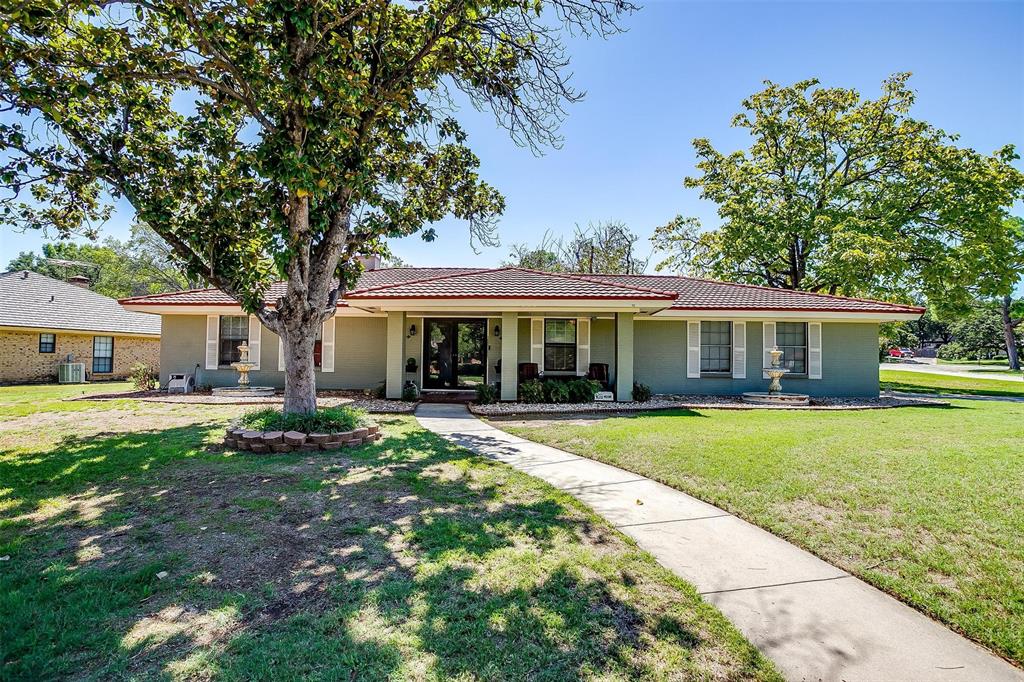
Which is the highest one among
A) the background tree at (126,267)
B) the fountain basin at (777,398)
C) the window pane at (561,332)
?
the background tree at (126,267)

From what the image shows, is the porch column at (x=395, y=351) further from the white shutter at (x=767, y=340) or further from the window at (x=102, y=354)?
the window at (x=102, y=354)

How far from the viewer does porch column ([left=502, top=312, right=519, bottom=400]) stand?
1154 centimetres

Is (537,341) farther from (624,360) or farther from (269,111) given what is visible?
(269,111)

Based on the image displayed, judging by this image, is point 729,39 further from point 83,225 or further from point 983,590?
point 83,225

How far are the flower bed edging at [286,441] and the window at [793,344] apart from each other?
12.7 metres

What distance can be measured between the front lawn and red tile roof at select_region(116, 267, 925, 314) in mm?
6568

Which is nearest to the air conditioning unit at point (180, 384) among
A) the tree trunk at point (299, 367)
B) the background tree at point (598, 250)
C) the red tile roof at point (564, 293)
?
the red tile roof at point (564, 293)

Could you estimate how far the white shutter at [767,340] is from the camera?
13.6 metres

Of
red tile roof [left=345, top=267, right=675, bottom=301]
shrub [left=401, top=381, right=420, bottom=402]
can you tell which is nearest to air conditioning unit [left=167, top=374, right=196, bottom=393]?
red tile roof [left=345, top=267, right=675, bottom=301]

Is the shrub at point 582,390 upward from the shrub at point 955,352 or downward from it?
downward

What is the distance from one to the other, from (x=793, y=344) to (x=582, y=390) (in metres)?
7.13

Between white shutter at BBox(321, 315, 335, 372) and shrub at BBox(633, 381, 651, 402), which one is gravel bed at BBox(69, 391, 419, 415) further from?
shrub at BBox(633, 381, 651, 402)

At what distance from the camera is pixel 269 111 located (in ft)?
20.9

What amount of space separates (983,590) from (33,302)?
88.5 ft
